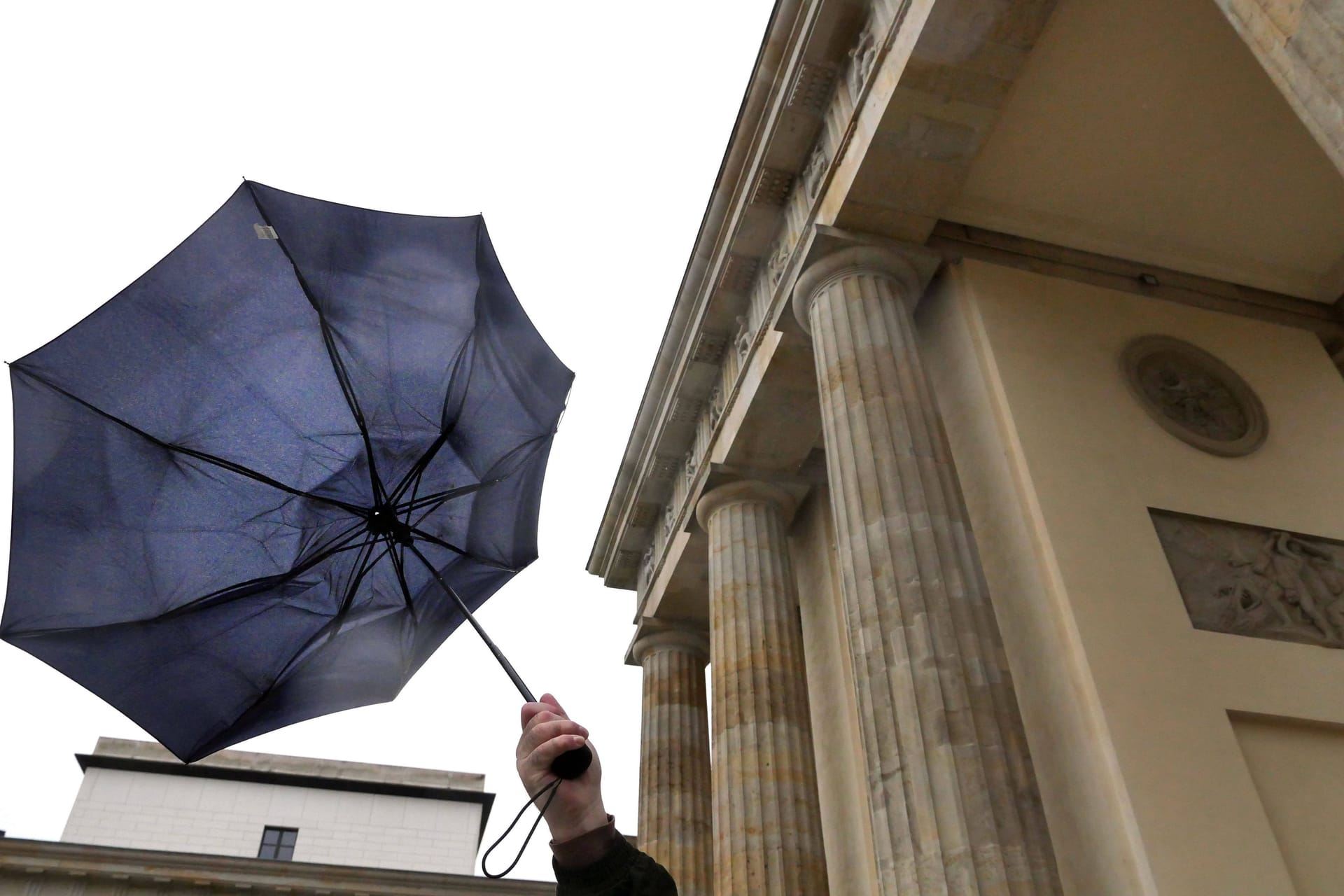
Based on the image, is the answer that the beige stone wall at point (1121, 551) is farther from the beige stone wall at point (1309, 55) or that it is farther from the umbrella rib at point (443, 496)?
the umbrella rib at point (443, 496)

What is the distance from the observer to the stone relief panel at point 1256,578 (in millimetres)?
7781

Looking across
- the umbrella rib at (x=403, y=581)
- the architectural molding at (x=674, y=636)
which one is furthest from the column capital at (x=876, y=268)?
the architectural molding at (x=674, y=636)

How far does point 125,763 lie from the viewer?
2736cm

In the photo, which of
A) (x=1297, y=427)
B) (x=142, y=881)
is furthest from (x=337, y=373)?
(x=142, y=881)

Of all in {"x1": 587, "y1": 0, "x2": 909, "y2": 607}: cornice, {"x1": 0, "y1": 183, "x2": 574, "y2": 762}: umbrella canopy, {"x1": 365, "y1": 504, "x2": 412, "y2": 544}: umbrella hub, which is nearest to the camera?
{"x1": 365, "y1": 504, "x2": 412, "y2": 544}: umbrella hub

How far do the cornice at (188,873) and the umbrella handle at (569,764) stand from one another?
22179mm

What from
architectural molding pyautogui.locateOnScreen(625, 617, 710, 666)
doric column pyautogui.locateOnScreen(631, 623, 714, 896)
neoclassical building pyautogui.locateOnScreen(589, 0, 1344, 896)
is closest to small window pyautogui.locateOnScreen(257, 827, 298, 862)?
doric column pyautogui.locateOnScreen(631, 623, 714, 896)

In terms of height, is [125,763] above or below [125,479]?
above

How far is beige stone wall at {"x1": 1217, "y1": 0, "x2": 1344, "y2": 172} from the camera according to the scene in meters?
3.79

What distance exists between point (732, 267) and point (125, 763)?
25541mm

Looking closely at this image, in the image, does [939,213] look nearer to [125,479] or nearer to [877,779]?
[877,779]

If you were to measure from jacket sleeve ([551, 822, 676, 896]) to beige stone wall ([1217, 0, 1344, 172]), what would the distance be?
156 inches

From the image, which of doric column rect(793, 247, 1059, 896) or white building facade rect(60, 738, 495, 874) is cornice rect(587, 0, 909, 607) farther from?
white building facade rect(60, 738, 495, 874)

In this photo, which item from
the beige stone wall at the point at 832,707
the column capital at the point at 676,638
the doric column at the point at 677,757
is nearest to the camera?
the beige stone wall at the point at 832,707
